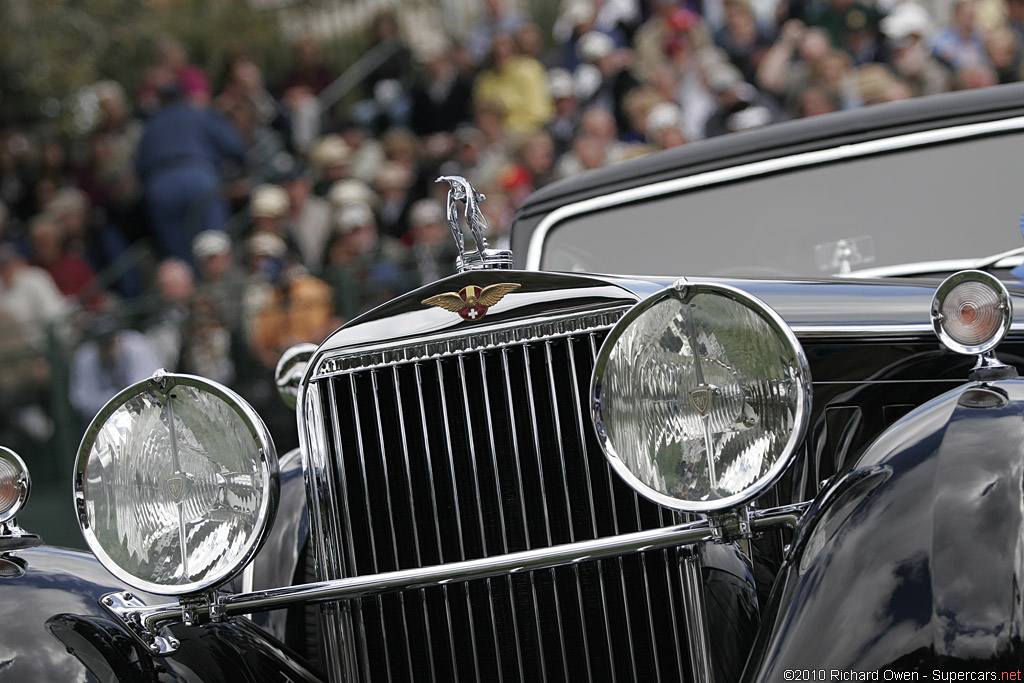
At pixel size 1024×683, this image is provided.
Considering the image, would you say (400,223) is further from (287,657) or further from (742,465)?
(742,465)

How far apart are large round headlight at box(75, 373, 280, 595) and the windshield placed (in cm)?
149

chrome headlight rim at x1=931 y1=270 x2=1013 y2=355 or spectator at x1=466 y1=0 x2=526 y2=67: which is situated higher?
spectator at x1=466 y1=0 x2=526 y2=67

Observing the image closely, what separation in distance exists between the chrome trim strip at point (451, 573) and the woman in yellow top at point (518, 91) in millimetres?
7430

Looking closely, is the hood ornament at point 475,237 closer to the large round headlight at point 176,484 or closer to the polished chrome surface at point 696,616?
the large round headlight at point 176,484

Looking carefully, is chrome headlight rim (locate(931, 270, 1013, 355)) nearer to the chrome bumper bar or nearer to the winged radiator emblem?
the chrome bumper bar

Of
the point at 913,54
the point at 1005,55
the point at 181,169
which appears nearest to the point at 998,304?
the point at 913,54

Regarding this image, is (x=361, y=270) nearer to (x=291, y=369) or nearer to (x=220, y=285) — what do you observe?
(x=220, y=285)

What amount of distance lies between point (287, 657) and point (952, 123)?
226 cm

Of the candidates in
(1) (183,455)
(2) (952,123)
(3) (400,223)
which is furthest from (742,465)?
(3) (400,223)

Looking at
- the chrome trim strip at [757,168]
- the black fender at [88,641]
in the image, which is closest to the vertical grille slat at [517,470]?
the black fender at [88,641]

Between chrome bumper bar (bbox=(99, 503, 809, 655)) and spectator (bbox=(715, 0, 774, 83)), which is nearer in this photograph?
chrome bumper bar (bbox=(99, 503, 809, 655))

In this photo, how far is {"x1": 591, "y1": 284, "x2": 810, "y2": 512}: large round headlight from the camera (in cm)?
222

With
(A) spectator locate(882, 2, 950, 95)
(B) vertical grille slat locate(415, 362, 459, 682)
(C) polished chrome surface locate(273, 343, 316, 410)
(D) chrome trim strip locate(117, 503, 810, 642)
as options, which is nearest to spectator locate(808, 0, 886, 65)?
(A) spectator locate(882, 2, 950, 95)

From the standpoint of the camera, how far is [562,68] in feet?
32.8
